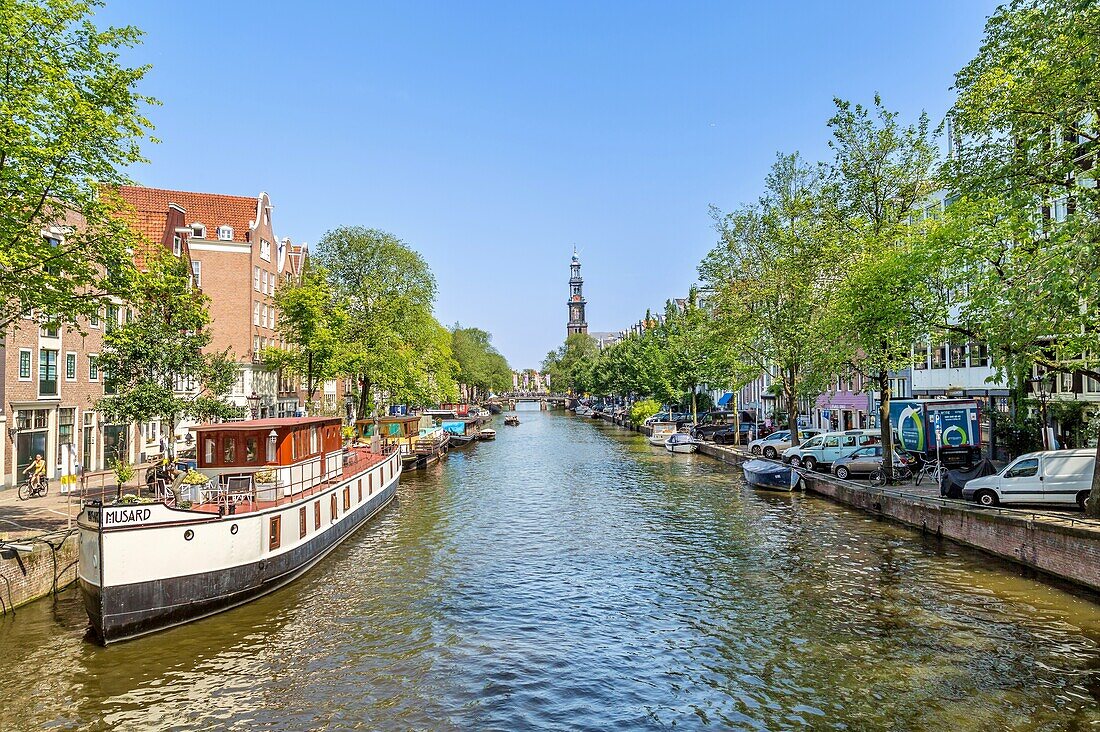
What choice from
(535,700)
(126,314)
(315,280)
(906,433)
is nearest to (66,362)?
(126,314)

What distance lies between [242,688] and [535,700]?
6.18 m

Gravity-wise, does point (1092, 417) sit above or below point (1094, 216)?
below

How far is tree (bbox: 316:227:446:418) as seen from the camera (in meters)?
63.9

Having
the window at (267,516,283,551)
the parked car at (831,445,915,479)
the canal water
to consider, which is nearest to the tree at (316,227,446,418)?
the canal water

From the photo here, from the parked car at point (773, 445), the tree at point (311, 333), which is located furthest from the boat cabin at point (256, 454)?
the parked car at point (773, 445)

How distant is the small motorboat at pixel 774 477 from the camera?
40562 millimetres

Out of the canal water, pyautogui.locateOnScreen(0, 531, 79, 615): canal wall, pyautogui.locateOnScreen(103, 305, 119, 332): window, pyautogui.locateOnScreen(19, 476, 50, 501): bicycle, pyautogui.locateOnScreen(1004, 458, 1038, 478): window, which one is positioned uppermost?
pyautogui.locateOnScreen(103, 305, 119, 332): window

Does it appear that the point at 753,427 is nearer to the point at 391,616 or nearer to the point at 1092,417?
the point at 1092,417

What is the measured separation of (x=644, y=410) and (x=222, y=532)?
81.6m

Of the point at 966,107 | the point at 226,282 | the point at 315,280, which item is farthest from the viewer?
the point at 226,282

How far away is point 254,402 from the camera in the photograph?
64375 mm

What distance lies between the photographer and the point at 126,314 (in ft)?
136

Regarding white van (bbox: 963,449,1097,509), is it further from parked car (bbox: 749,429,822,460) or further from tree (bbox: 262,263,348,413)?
tree (bbox: 262,263,348,413)

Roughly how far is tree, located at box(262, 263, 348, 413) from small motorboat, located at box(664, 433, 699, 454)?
30.2m
